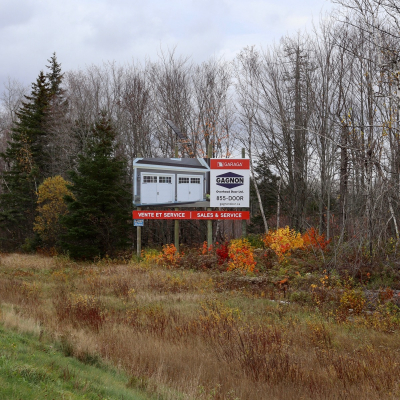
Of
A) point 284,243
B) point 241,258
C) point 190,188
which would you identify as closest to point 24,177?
point 190,188

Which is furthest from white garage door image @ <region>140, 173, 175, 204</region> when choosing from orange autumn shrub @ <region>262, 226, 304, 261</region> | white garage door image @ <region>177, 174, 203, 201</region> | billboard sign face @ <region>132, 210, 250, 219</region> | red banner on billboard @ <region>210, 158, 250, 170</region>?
orange autumn shrub @ <region>262, 226, 304, 261</region>

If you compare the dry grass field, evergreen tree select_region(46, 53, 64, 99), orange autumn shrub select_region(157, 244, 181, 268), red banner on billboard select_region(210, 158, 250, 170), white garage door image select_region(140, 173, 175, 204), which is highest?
evergreen tree select_region(46, 53, 64, 99)

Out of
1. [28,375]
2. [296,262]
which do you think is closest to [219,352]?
[28,375]

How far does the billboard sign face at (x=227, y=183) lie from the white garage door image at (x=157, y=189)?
1.87 m

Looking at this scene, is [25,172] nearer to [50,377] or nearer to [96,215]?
[96,215]

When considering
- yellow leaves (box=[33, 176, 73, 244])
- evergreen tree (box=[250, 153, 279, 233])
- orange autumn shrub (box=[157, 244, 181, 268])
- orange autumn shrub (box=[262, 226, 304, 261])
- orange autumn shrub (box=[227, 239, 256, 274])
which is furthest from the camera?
evergreen tree (box=[250, 153, 279, 233])

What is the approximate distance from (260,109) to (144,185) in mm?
8752

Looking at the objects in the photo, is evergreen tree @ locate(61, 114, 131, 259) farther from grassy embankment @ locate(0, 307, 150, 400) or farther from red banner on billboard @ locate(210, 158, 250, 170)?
grassy embankment @ locate(0, 307, 150, 400)

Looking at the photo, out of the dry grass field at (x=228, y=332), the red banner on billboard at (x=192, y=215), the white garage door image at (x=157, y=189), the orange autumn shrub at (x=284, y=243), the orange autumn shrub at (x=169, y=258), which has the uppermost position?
the white garage door image at (x=157, y=189)

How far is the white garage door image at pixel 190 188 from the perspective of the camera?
61.9ft

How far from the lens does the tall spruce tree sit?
2884 cm

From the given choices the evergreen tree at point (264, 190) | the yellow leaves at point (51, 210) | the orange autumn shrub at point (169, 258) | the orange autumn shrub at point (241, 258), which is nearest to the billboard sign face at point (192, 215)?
the orange autumn shrub at point (169, 258)

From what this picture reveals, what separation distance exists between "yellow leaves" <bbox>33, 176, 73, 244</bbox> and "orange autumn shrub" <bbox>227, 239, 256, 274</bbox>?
39.0 feet

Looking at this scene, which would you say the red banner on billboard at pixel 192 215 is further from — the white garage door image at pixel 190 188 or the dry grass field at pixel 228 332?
the dry grass field at pixel 228 332
